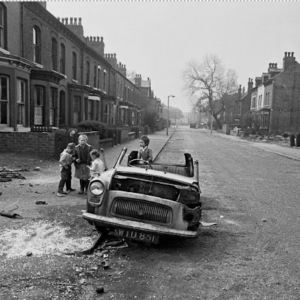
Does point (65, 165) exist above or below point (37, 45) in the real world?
below

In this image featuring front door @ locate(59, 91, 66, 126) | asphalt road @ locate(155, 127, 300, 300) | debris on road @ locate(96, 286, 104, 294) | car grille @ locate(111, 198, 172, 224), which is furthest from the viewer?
front door @ locate(59, 91, 66, 126)

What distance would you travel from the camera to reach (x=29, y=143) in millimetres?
14516

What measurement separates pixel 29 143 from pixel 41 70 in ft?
18.7

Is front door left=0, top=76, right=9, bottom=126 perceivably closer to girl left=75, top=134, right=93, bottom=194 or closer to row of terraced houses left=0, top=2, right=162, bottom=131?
row of terraced houses left=0, top=2, right=162, bottom=131

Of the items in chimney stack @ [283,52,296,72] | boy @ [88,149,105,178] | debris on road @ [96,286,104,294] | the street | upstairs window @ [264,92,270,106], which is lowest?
the street

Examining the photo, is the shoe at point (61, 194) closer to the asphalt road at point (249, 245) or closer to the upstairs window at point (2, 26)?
the asphalt road at point (249, 245)

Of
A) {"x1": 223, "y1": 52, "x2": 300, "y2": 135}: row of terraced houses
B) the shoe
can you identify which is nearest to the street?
the shoe

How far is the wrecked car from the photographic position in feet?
15.7

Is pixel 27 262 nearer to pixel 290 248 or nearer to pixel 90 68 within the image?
pixel 290 248

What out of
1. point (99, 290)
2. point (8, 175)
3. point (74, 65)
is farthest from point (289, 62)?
point (99, 290)

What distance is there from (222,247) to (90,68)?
92.4 feet

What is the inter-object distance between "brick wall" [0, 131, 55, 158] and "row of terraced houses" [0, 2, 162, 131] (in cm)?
157

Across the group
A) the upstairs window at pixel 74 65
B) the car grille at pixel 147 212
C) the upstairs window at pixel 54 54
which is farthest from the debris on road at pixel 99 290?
the upstairs window at pixel 74 65

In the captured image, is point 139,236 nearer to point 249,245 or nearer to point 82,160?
point 249,245
